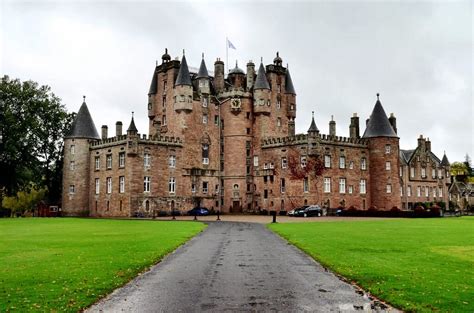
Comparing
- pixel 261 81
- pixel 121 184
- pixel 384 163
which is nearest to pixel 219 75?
pixel 261 81

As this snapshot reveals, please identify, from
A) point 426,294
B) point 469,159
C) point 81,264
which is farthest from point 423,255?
point 469,159

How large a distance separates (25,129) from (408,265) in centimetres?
6124

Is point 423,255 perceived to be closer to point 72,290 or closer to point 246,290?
point 246,290

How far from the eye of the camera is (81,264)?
60.2 ft

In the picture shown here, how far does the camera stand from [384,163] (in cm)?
7731

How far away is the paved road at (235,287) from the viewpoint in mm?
12263

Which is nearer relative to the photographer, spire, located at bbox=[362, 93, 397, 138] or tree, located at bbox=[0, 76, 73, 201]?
tree, located at bbox=[0, 76, 73, 201]

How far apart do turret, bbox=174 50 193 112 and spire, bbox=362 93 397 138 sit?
27.1 metres

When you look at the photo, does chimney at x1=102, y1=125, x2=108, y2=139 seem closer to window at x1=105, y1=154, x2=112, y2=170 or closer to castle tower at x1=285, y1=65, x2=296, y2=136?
window at x1=105, y1=154, x2=112, y2=170

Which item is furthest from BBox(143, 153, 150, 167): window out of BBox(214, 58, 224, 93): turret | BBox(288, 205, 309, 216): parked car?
BBox(288, 205, 309, 216): parked car

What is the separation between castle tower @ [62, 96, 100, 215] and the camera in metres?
75.4

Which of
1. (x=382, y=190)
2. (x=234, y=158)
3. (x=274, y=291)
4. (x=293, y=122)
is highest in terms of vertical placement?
(x=293, y=122)

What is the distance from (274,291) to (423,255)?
946 centimetres

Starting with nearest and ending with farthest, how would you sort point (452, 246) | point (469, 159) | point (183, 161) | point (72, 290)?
point (72, 290)
point (452, 246)
point (183, 161)
point (469, 159)
